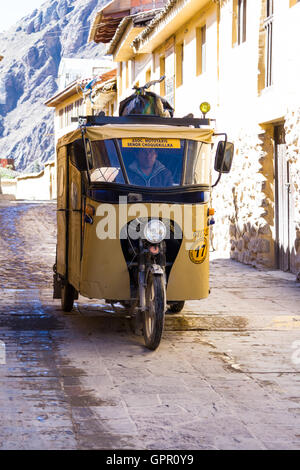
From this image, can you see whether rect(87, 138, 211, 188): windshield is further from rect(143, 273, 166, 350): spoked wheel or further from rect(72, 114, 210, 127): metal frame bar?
rect(143, 273, 166, 350): spoked wheel

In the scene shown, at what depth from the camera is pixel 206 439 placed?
16.3 ft

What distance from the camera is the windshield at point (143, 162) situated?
8305 mm

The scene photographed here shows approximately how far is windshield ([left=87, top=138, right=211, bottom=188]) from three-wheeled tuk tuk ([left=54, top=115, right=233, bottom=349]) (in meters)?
0.01

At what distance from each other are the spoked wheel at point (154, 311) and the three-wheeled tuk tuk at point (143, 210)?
22 mm

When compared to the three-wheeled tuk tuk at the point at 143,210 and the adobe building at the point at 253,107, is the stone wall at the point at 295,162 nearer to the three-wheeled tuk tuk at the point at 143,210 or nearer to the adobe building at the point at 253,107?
the adobe building at the point at 253,107

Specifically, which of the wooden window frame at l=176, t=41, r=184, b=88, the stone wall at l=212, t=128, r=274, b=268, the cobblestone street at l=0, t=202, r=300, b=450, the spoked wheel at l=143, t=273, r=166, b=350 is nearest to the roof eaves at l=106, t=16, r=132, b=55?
the wooden window frame at l=176, t=41, r=184, b=88

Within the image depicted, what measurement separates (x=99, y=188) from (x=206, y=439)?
3804 mm

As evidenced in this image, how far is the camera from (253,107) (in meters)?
15.4

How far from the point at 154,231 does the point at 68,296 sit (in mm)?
2424

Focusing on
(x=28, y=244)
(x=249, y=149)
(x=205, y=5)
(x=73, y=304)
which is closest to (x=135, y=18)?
(x=205, y=5)

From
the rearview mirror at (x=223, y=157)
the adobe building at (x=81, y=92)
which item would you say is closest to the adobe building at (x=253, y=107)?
the rearview mirror at (x=223, y=157)

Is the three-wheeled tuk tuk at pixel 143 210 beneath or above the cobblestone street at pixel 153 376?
above

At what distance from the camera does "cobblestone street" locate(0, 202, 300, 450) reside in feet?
16.7

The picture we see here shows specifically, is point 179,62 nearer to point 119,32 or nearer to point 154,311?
point 119,32
